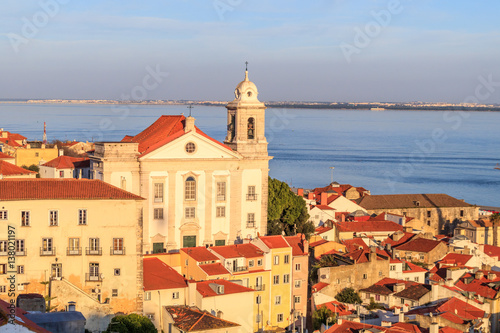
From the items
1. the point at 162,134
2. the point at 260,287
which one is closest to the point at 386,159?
the point at 162,134

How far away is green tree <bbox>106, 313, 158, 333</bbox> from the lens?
873 inches

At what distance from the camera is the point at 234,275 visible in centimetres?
2744

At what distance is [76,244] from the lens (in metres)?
24.7

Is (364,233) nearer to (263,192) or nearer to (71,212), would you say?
(263,192)

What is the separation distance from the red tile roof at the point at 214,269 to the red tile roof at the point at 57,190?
12.9 feet

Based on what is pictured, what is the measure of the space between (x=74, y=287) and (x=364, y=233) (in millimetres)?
20724

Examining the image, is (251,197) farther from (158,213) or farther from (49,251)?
(49,251)

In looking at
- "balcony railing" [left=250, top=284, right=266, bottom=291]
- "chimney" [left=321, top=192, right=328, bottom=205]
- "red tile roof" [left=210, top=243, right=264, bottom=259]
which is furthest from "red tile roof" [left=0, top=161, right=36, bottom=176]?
"chimney" [left=321, top=192, right=328, bottom=205]

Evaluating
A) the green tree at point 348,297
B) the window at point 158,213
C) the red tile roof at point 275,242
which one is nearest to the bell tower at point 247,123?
the window at point 158,213

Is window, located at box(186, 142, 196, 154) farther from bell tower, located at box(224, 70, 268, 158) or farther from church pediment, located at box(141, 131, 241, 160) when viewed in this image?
bell tower, located at box(224, 70, 268, 158)

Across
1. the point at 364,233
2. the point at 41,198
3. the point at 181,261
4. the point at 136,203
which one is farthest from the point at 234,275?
the point at 364,233

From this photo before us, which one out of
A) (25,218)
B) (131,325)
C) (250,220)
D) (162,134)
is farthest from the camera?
(162,134)

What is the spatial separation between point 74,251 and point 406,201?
35631mm

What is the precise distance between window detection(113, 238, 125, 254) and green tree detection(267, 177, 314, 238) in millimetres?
12886
